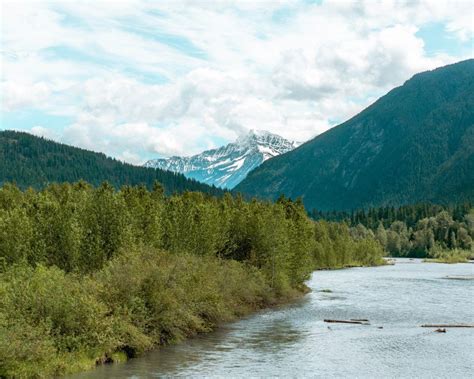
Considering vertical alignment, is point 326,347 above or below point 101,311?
below

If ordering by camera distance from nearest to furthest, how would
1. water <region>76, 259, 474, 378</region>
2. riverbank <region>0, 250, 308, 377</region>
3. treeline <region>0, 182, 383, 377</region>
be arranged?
1. riverbank <region>0, 250, 308, 377</region>
2. treeline <region>0, 182, 383, 377</region>
3. water <region>76, 259, 474, 378</region>

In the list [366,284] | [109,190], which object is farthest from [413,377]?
[366,284]

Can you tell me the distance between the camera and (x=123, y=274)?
52594 mm

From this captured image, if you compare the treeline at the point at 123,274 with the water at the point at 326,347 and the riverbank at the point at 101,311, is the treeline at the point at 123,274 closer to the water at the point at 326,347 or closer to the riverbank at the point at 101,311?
the riverbank at the point at 101,311

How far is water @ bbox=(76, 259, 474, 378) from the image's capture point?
46.8 metres

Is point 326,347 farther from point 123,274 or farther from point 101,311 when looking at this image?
point 101,311

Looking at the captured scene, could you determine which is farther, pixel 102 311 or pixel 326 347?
pixel 326 347

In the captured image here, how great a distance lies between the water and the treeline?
264 cm

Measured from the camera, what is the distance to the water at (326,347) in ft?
153

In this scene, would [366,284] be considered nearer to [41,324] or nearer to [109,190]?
[109,190]

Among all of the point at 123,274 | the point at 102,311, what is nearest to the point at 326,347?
the point at 123,274

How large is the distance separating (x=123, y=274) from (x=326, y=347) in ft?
65.5

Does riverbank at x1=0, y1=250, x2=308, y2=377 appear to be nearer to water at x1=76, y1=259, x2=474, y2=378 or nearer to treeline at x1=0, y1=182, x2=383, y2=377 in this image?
treeline at x1=0, y1=182, x2=383, y2=377

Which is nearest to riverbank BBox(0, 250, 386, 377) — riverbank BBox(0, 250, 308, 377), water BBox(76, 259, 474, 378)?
riverbank BBox(0, 250, 308, 377)
